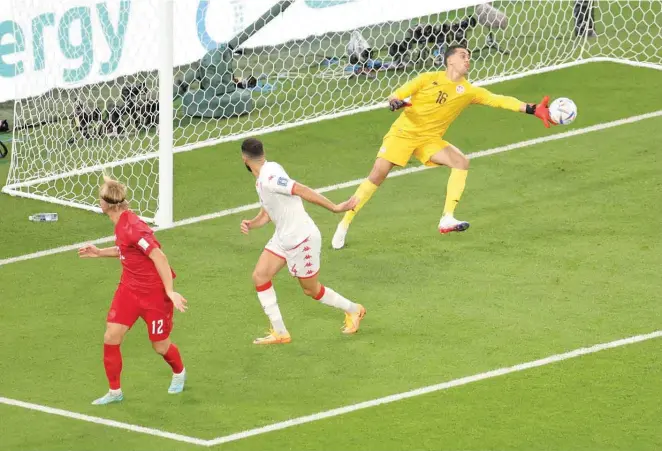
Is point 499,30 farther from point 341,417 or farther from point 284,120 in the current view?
point 341,417

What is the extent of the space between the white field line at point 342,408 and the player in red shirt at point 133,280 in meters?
0.47

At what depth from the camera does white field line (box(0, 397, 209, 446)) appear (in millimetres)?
11406

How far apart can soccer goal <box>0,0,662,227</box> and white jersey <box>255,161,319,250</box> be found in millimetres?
3764

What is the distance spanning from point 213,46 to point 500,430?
31.2 ft

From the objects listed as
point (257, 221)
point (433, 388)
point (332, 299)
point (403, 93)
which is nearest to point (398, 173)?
point (403, 93)

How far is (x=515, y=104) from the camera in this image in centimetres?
1495

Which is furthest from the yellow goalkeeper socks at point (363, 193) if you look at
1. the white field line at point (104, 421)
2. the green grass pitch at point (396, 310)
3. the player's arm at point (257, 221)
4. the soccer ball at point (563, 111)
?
the white field line at point (104, 421)

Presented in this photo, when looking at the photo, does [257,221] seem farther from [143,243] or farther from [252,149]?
[143,243]

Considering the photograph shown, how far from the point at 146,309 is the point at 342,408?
1.68 m

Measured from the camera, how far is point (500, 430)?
450 inches

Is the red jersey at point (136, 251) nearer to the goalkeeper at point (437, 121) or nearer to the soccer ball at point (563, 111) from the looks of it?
the goalkeeper at point (437, 121)

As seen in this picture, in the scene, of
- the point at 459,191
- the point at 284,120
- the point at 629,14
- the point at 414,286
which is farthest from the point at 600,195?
the point at 629,14

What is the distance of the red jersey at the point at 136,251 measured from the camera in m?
11.5

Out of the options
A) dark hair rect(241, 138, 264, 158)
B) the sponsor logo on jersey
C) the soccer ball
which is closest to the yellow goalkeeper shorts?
the soccer ball
